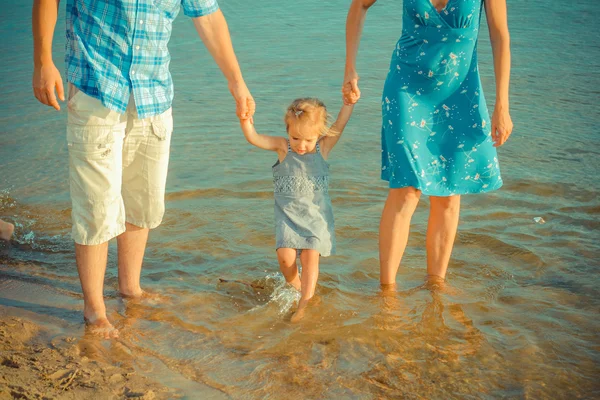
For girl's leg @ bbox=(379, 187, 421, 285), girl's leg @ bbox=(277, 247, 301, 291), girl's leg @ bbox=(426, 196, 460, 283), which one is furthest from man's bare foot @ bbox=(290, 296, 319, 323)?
girl's leg @ bbox=(426, 196, 460, 283)

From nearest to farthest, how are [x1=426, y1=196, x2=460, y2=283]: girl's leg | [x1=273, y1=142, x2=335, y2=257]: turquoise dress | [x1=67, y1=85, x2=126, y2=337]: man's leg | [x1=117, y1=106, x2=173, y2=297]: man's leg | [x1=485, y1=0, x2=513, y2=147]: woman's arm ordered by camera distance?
1. [x1=67, y1=85, x2=126, y2=337]: man's leg
2. [x1=117, y1=106, x2=173, y2=297]: man's leg
3. [x1=485, y1=0, x2=513, y2=147]: woman's arm
4. [x1=273, y1=142, x2=335, y2=257]: turquoise dress
5. [x1=426, y1=196, x2=460, y2=283]: girl's leg

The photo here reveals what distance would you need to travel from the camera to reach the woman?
375 centimetres

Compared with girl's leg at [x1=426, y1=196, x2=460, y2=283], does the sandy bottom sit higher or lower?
lower

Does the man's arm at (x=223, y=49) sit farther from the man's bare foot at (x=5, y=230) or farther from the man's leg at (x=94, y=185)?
the man's bare foot at (x=5, y=230)

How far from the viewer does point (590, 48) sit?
417 inches

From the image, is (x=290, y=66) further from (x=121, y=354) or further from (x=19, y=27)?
(x=121, y=354)

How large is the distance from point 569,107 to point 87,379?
6.44m

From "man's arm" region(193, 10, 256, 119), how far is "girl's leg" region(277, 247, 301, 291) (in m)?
0.78

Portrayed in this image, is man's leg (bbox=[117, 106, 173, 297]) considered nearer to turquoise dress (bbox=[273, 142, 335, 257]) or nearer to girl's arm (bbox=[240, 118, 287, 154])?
girl's arm (bbox=[240, 118, 287, 154])

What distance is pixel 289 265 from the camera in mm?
4129

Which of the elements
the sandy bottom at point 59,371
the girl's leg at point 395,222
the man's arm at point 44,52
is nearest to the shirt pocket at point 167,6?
the man's arm at point 44,52

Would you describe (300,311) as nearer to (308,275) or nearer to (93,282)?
(308,275)

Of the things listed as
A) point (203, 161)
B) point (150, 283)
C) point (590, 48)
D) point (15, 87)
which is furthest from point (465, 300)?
point (590, 48)

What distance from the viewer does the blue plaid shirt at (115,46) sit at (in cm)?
331
